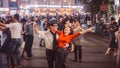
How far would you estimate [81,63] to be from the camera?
19.1 metres

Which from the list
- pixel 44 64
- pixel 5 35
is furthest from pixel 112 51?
pixel 5 35

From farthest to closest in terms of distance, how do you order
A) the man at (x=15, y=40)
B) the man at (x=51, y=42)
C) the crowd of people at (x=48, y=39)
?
the man at (x=15, y=40)
the man at (x=51, y=42)
the crowd of people at (x=48, y=39)

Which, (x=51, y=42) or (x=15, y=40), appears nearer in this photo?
(x=51, y=42)

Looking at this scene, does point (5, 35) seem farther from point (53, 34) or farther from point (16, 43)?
point (53, 34)

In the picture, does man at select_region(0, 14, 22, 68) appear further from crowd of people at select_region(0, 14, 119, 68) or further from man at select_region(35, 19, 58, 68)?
man at select_region(35, 19, 58, 68)

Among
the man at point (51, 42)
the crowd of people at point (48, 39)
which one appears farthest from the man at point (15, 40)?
the man at point (51, 42)

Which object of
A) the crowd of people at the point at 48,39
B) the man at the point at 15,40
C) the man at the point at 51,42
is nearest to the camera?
the crowd of people at the point at 48,39

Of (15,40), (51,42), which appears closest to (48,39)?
(51,42)

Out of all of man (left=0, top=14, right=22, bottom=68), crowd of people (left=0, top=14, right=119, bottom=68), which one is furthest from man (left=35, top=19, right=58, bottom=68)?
man (left=0, top=14, right=22, bottom=68)

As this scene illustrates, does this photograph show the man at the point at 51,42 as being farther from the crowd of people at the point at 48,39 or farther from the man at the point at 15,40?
the man at the point at 15,40

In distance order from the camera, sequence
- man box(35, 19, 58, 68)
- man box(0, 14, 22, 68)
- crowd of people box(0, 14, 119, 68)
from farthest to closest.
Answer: man box(0, 14, 22, 68) → man box(35, 19, 58, 68) → crowd of people box(0, 14, 119, 68)

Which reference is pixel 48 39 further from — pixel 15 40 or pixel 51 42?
pixel 15 40

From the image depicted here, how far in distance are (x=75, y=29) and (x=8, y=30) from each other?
13.5ft

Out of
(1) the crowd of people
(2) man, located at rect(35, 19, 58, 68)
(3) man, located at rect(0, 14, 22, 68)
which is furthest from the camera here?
(3) man, located at rect(0, 14, 22, 68)
